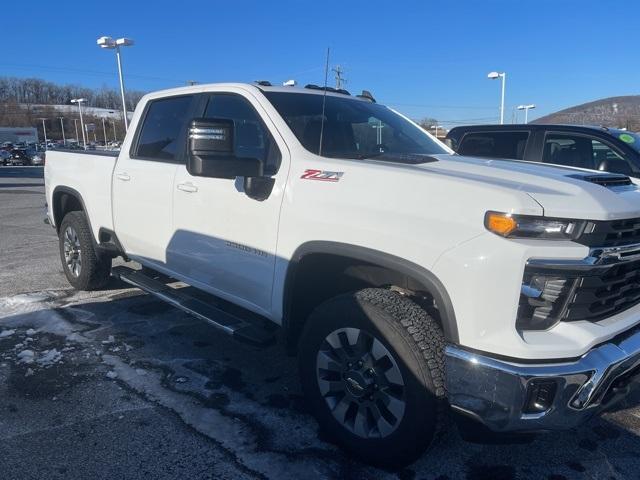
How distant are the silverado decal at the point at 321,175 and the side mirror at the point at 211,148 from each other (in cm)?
39

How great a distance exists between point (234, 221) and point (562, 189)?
74.0 inches

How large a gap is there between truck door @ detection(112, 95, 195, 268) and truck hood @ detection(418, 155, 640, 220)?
206 cm

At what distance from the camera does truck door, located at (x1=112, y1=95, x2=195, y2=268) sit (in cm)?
404

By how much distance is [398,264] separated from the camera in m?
2.44

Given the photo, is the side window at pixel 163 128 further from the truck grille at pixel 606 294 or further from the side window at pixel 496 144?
the side window at pixel 496 144

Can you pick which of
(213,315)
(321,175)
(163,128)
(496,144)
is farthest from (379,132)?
(496,144)

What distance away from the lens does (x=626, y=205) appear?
235cm

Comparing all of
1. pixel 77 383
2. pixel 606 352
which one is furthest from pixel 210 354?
pixel 606 352

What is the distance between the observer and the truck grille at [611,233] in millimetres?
2211

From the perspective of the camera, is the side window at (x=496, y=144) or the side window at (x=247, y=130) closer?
the side window at (x=247, y=130)

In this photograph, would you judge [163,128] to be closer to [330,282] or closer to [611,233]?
[330,282]

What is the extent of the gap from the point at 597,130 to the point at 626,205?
459cm

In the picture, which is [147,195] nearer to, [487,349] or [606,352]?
[487,349]

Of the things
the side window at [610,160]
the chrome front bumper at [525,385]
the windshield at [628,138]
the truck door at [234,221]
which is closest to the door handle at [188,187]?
the truck door at [234,221]
